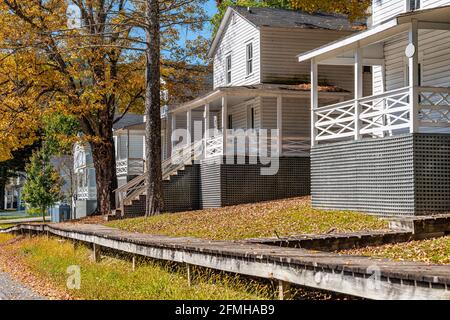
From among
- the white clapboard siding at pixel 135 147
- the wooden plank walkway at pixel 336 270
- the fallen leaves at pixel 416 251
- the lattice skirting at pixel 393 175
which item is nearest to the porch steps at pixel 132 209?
the lattice skirting at pixel 393 175

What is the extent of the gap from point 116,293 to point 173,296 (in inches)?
42.5

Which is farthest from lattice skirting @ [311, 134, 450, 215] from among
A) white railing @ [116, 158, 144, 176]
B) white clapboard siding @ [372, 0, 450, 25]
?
white railing @ [116, 158, 144, 176]

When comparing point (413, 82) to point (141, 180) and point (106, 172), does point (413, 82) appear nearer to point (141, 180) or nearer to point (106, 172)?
point (141, 180)

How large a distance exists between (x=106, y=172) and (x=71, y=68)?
17.1 ft

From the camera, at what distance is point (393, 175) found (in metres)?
18.3

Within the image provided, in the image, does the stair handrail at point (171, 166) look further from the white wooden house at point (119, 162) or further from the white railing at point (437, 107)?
the white railing at point (437, 107)

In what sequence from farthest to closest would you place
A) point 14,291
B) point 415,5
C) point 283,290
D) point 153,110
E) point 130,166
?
1. point 130,166
2. point 153,110
3. point 415,5
4. point 14,291
5. point 283,290

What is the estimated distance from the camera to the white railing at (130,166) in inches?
1532

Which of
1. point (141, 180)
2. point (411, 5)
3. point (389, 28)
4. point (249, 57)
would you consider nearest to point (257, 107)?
point (249, 57)

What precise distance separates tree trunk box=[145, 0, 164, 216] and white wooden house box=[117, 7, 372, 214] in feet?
8.79

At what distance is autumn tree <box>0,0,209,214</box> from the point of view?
2886cm

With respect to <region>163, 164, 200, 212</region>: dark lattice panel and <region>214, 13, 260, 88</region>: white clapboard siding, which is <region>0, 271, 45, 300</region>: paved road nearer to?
<region>163, 164, 200, 212</region>: dark lattice panel

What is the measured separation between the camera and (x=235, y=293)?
9.70 metres
